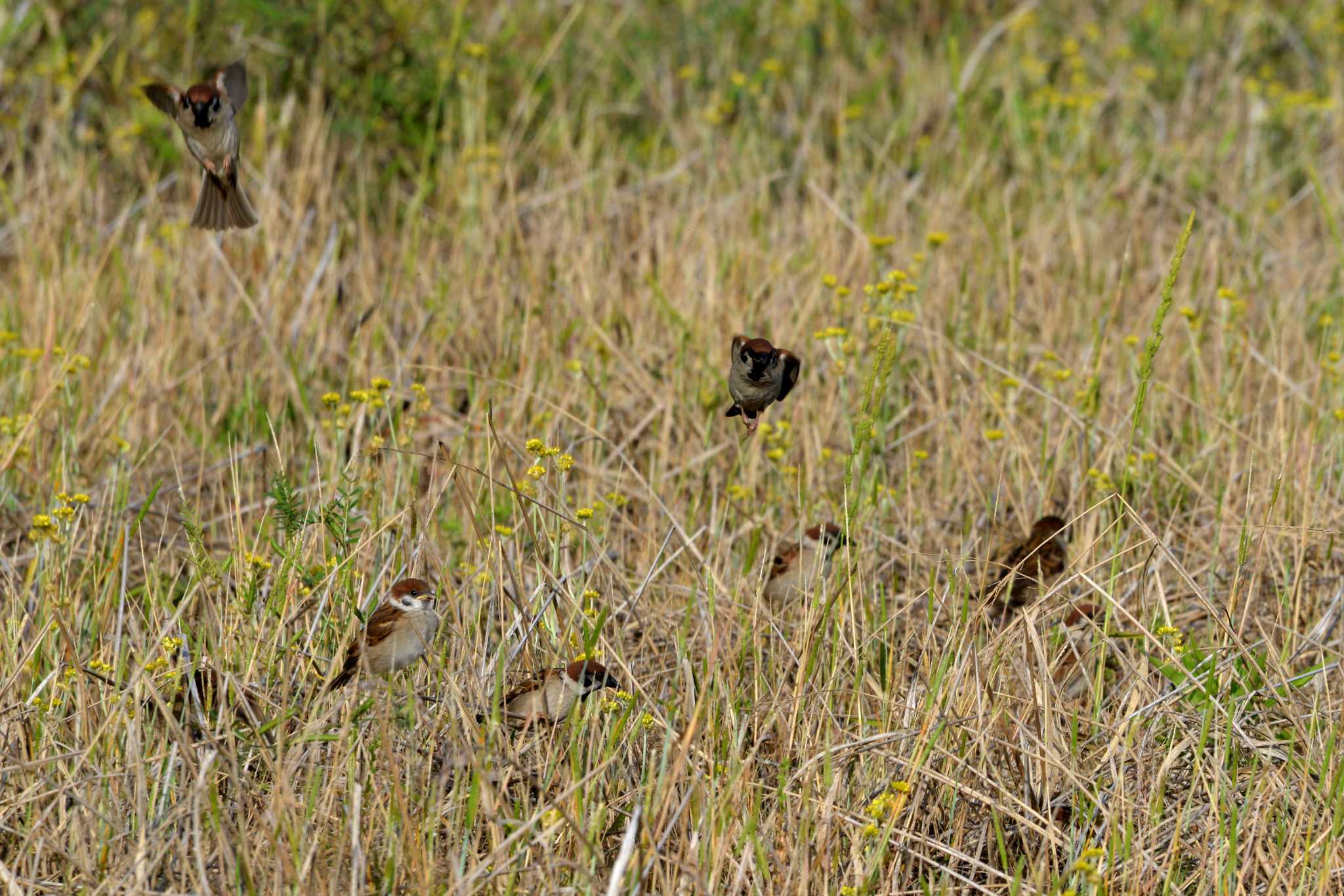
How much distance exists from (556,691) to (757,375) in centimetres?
86

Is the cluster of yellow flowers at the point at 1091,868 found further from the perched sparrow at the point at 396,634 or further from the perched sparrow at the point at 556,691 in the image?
A: the perched sparrow at the point at 396,634

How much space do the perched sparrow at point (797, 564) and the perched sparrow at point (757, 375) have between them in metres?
0.93

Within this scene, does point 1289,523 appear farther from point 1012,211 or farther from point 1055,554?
point 1012,211

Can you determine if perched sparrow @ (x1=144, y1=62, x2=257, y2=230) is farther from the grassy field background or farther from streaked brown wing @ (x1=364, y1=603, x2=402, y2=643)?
streaked brown wing @ (x1=364, y1=603, x2=402, y2=643)

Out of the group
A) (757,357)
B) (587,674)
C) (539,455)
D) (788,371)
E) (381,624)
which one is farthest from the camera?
(539,455)

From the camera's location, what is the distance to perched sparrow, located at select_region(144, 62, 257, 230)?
3809mm

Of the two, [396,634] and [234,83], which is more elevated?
[234,83]

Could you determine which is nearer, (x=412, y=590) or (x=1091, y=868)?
(x=1091, y=868)

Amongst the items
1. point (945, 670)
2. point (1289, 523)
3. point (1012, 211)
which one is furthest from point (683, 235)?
point (945, 670)

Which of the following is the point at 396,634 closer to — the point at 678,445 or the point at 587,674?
the point at 587,674

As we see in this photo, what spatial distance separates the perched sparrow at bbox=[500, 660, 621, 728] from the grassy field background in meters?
0.07

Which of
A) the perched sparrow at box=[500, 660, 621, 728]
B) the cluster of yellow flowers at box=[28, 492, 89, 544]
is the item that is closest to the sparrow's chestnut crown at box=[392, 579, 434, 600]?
the perched sparrow at box=[500, 660, 621, 728]

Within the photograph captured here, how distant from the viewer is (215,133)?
3900mm

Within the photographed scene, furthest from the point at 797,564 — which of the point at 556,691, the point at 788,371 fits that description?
the point at 788,371
